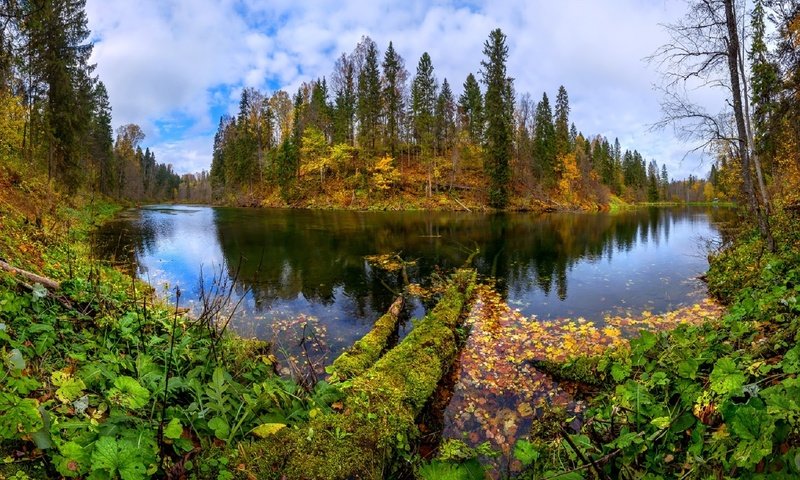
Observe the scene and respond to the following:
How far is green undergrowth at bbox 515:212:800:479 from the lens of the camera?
1.86 m

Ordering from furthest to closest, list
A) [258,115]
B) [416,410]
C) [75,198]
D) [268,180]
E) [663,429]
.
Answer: [258,115] < [268,180] < [75,198] < [416,410] < [663,429]

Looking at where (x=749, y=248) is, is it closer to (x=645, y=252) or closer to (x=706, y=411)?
(x=645, y=252)

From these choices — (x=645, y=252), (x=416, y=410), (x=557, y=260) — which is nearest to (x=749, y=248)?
(x=557, y=260)

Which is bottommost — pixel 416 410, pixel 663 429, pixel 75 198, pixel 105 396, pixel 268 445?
pixel 416 410

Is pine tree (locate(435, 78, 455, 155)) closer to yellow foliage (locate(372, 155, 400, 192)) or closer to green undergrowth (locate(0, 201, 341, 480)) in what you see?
yellow foliage (locate(372, 155, 400, 192))

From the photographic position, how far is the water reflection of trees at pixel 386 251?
1118 centimetres

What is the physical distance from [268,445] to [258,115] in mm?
67655

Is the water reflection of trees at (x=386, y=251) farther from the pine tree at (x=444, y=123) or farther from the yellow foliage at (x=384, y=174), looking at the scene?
the pine tree at (x=444, y=123)

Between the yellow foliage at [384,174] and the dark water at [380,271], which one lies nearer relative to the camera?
the dark water at [380,271]

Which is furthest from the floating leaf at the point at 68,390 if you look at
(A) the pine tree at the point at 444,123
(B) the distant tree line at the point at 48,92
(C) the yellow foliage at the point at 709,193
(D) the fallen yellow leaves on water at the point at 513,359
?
(C) the yellow foliage at the point at 709,193

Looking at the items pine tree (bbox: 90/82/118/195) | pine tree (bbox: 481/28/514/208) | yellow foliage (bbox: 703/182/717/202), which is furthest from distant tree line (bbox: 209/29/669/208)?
yellow foliage (bbox: 703/182/717/202)

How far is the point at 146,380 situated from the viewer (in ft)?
10.6

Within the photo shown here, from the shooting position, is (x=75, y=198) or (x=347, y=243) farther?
(x=75, y=198)

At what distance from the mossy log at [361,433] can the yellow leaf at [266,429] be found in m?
0.05
